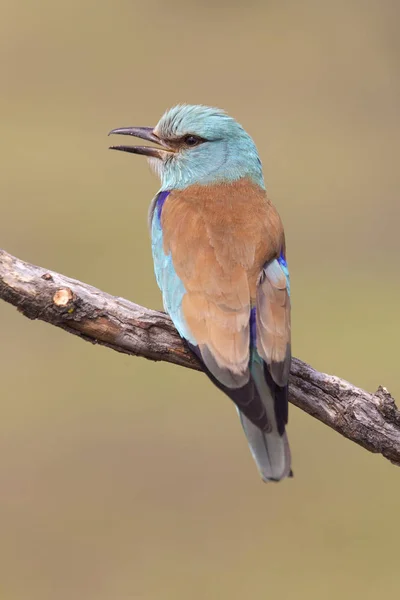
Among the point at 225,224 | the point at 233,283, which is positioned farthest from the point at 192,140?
the point at 233,283

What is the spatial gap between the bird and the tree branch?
0.44ft

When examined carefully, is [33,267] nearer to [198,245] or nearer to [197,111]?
[198,245]

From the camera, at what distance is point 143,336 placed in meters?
4.84

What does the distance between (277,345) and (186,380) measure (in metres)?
7.08

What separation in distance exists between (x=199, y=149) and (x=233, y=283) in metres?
1.28

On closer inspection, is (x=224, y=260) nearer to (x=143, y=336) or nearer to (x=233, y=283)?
(x=233, y=283)

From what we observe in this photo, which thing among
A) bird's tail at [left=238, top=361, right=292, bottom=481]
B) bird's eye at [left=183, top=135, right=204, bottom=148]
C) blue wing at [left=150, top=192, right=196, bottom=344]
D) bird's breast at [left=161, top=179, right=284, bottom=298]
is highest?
bird's eye at [left=183, top=135, right=204, bottom=148]

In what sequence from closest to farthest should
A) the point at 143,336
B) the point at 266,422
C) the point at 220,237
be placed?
the point at 266,422, the point at 143,336, the point at 220,237

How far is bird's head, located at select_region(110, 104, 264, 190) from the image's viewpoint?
5.84m

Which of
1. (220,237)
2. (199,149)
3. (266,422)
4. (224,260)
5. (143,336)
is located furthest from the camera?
(199,149)

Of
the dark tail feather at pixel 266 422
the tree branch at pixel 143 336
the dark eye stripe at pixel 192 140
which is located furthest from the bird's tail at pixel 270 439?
the dark eye stripe at pixel 192 140

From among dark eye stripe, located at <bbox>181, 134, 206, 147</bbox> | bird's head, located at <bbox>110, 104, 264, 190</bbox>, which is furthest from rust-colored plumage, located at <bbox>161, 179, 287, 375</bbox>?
→ dark eye stripe, located at <bbox>181, 134, 206, 147</bbox>

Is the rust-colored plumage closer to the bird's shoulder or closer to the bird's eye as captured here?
the bird's shoulder

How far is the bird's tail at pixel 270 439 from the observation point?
468 cm
